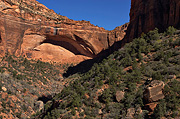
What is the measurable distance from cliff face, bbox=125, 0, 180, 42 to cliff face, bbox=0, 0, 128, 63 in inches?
475

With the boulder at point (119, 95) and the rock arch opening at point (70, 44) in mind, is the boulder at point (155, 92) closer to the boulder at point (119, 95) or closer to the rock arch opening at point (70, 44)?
the boulder at point (119, 95)

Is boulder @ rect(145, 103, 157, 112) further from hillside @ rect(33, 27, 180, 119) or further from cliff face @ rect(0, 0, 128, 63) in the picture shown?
cliff face @ rect(0, 0, 128, 63)

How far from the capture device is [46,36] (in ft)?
150

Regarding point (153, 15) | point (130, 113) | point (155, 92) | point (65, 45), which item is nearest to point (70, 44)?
point (65, 45)

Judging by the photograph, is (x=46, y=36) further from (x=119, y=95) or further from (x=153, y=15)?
(x=119, y=95)

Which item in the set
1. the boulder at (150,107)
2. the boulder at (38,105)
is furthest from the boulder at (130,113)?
the boulder at (38,105)

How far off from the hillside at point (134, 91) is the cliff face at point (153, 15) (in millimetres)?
5481

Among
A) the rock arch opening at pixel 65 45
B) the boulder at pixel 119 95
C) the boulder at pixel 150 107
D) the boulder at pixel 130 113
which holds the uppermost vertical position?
the rock arch opening at pixel 65 45

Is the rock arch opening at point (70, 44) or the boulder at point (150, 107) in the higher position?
the rock arch opening at point (70, 44)

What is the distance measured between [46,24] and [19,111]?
83.8 ft

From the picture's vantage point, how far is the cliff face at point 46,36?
4056cm

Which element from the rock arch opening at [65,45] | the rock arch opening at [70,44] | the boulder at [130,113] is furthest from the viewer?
the rock arch opening at [65,45]

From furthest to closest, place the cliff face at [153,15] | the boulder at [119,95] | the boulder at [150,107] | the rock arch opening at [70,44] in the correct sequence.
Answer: the rock arch opening at [70,44] → the cliff face at [153,15] → the boulder at [119,95] → the boulder at [150,107]

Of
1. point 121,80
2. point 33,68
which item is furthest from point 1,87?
point 121,80
